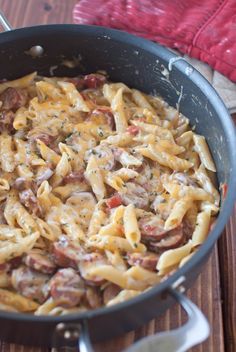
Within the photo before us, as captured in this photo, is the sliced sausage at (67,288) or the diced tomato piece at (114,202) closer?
the sliced sausage at (67,288)

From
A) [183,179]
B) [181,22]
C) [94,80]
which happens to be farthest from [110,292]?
[181,22]

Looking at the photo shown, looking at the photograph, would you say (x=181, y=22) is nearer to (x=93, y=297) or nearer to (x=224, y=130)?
(x=224, y=130)

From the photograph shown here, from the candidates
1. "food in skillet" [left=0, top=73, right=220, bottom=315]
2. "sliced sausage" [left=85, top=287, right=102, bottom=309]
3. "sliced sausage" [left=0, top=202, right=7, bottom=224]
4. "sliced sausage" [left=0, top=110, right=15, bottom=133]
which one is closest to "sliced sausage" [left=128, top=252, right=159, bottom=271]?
"food in skillet" [left=0, top=73, right=220, bottom=315]

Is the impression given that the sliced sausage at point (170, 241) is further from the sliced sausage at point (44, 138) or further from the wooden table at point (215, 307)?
the sliced sausage at point (44, 138)

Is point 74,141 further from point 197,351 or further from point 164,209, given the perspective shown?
point 197,351

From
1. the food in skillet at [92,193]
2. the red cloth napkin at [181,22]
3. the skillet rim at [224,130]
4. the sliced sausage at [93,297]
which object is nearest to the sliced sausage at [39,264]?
the food in skillet at [92,193]

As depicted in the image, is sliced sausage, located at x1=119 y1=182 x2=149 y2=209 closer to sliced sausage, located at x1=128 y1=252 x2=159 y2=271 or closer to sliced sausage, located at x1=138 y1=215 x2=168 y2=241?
sliced sausage, located at x1=138 y1=215 x2=168 y2=241

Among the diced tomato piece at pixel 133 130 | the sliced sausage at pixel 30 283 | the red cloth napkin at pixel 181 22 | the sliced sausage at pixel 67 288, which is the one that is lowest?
the sliced sausage at pixel 30 283
